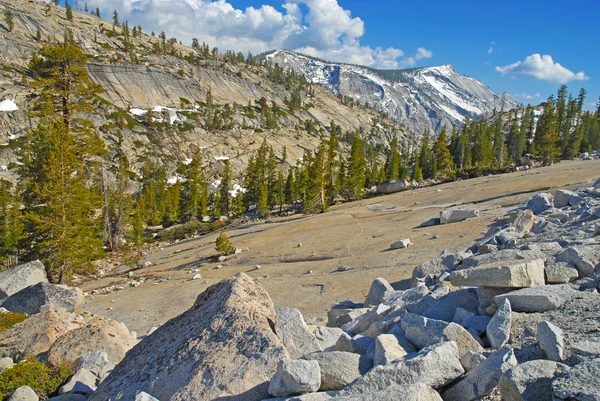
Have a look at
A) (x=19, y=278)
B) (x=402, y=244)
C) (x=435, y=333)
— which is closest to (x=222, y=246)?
(x=19, y=278)

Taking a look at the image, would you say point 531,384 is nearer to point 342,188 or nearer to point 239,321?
point 239,321

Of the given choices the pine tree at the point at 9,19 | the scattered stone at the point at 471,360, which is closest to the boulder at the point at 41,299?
the scattered stone at the point at 471,360

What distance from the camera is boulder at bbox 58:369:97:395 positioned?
738 cm

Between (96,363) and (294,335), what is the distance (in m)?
5.46

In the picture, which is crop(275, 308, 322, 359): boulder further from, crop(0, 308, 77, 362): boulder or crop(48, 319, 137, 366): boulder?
crop(0, 308, 77, 362): boulder

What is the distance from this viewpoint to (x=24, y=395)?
7090 mm

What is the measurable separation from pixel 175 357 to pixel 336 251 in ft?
56.7

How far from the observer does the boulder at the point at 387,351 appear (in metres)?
4.50

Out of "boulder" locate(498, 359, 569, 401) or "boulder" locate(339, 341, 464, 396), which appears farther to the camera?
"boulder" locate(339, 341, 464, 396)

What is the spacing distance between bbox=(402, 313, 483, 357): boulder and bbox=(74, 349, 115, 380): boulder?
21.8ft

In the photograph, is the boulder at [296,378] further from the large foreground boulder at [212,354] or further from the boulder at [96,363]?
the boulder at [96,363]

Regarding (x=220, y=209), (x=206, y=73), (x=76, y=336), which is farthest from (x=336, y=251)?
(x=206, y=73)

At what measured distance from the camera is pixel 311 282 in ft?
54.2

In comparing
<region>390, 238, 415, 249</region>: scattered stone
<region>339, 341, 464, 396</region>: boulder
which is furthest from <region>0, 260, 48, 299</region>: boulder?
<region>339, 341, 464, 396</region>: boulder
